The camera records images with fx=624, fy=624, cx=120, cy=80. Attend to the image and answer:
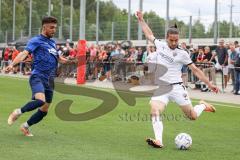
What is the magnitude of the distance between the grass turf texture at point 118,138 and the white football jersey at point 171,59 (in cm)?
120

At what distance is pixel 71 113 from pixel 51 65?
4835 millimetres

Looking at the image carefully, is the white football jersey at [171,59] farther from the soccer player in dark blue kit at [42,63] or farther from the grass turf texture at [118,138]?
the soccer player in dark blue kit at [42,63]

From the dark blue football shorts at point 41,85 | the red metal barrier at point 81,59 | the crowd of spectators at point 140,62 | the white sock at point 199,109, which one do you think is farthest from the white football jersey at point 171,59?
the red metal barrier at point 81,59

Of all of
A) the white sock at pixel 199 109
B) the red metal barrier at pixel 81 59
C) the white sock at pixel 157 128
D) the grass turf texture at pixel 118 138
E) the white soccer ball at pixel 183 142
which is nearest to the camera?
the grass turf texture at pixel 118 138

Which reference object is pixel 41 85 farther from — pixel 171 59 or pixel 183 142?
pixel 183 142

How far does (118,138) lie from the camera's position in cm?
1173

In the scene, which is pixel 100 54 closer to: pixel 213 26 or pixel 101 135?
pixel 213 26

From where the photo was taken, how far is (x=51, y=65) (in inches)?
462

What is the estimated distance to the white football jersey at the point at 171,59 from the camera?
11.1 meters

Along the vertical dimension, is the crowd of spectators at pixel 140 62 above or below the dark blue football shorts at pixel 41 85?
above

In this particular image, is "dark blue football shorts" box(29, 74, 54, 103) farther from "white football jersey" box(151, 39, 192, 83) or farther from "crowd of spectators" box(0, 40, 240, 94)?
"crowd of spectators" box(0, 40, 240, 94)

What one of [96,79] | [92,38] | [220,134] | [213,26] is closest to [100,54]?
[96,79]

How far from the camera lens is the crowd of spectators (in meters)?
26.6

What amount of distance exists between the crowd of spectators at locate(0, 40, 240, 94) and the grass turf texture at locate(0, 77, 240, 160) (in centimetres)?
935
